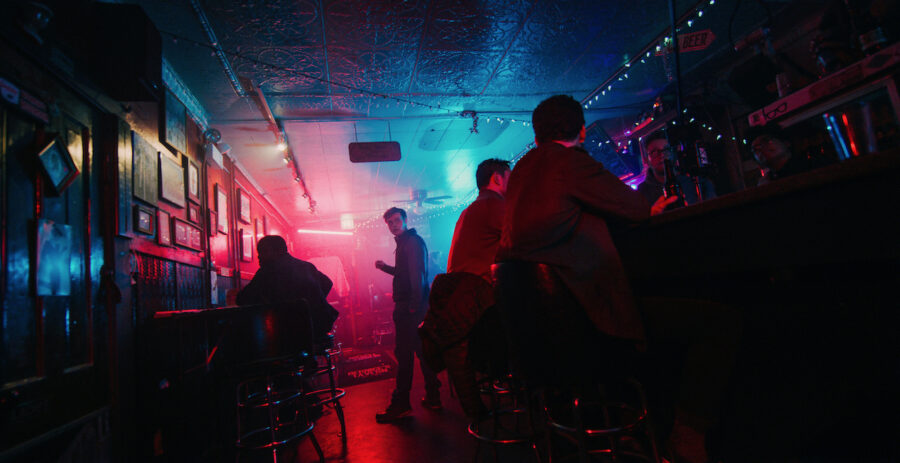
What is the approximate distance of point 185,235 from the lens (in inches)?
150

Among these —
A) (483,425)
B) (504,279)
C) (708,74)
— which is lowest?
(483,425)

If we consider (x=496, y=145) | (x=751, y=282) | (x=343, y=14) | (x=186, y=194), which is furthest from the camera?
(x=496, y=145)

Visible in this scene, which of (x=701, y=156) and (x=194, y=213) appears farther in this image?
(x=194, y=213)

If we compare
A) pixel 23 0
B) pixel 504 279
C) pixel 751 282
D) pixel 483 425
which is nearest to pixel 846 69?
pixel 751 282

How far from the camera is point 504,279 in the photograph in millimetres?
1220

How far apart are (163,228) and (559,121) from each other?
11.0 ft

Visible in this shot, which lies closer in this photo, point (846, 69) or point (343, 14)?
point (846, 69)

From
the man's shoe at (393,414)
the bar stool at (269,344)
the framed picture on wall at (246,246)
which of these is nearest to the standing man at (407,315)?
the man's shoe at (393,414)

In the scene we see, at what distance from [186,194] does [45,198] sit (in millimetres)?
1879

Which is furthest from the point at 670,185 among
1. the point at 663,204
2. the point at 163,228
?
the point at 163,228

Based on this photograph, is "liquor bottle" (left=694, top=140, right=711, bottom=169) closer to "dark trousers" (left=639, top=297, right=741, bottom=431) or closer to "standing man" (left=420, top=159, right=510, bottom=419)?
"dark trousers" (left=639, top=297, right=741, bottom=431)

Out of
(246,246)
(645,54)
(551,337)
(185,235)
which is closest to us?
(551,337)

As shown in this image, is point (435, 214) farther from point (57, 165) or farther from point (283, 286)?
point (57, 165)

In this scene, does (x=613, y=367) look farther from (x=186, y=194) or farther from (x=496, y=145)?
(x=496, y=145)
